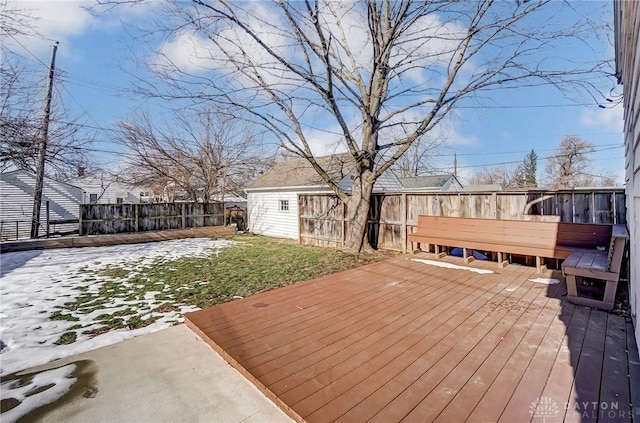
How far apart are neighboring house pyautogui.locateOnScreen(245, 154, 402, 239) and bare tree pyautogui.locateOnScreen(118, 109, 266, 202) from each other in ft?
7.36

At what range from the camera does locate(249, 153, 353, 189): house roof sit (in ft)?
37.3

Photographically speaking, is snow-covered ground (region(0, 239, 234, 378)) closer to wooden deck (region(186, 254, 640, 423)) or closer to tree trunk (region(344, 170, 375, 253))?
wooden deck (region(186, 254, 640, 423))

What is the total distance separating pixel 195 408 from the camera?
6.16ft

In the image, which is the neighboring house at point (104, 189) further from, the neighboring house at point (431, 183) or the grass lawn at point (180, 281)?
the neighboring house at point (431, 183)

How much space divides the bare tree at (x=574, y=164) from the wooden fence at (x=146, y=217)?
95.1 ft

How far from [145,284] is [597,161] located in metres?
35.5

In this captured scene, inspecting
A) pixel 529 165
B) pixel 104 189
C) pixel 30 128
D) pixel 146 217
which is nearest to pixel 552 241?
pixel 146 217

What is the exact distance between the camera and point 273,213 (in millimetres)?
12719

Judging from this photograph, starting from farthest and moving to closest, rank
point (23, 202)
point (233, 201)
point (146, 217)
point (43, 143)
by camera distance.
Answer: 1. point (233, 201)
2. point (23, 202)
3. point (146, 217)
4. point (43, 143)

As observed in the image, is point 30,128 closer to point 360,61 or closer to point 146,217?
point 146,217

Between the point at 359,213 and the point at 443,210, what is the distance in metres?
2.13

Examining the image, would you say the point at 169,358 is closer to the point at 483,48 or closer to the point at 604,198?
the point at 604,198

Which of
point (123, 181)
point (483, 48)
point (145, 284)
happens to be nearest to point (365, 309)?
point (145, 284)

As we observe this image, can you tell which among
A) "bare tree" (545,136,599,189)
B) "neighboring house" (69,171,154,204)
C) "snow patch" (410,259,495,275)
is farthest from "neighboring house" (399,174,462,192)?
"neighboring house" (69,171,154,204)
